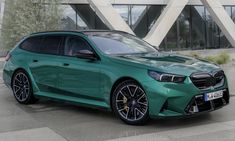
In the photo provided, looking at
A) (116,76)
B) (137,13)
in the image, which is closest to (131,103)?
(116,76)

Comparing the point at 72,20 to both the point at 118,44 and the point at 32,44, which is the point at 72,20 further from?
the point at 118,44

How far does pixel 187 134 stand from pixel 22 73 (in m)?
4.23

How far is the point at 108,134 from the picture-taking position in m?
7.00

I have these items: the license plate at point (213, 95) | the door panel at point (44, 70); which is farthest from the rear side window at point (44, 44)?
the license plate at point (213, 95)

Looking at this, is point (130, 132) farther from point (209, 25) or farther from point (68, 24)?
point (209, 25)

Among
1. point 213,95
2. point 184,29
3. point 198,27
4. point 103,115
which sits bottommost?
point 103,115

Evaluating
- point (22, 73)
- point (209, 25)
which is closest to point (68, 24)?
point (209, 25)

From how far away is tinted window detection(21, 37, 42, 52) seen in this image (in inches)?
379

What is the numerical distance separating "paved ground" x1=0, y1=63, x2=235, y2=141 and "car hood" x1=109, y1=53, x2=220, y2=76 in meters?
0.91

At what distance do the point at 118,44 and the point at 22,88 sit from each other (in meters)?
2.46

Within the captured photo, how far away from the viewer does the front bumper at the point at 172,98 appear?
277 inches

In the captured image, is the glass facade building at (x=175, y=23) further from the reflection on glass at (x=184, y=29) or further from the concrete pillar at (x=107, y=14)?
the concrete pillar at (x=107, y=14)

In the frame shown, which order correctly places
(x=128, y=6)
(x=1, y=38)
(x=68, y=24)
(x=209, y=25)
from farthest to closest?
(x=209, y=25)
(x=128, y=6)
(x=68, y=24)
(x=1, y=38)

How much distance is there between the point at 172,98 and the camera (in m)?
7.04
